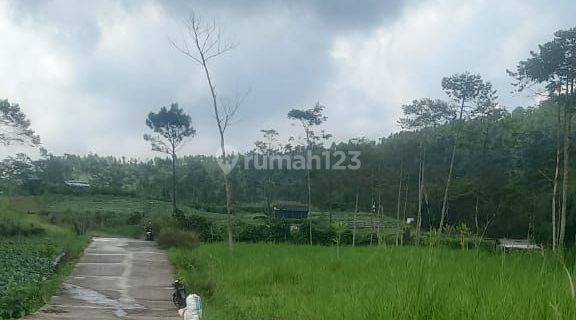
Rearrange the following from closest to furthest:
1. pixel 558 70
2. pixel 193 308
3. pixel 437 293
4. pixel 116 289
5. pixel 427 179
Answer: pixel 437 293
pixel 193 308
pixel 116 289
pixel 558 70
pixel 427 179

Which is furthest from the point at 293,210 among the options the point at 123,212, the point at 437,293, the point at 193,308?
the point at 437,293

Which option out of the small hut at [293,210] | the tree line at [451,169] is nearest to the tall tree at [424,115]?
the tree line at [451,169]

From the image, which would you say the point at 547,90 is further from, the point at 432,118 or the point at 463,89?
the point at 432,118

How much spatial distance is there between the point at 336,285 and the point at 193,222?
19.8 meters

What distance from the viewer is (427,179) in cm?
3400

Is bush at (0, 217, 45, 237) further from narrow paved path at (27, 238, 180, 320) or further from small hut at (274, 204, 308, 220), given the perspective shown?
small hut at (274, 204, 308, 220)

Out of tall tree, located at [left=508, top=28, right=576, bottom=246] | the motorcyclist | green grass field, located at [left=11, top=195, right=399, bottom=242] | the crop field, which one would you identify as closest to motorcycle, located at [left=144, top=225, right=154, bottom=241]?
the motorcyclist

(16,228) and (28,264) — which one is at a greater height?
(16,228)

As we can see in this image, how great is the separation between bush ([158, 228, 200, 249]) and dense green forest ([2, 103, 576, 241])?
6.59 meters

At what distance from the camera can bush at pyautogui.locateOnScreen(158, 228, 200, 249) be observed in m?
21.3

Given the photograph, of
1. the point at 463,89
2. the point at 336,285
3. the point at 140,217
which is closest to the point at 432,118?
the point at 463,89

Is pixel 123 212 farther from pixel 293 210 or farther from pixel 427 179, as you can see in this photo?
pixel 427 179

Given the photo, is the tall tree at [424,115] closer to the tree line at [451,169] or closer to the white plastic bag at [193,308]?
the tree line at [451,169]

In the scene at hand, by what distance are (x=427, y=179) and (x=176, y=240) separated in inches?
676
